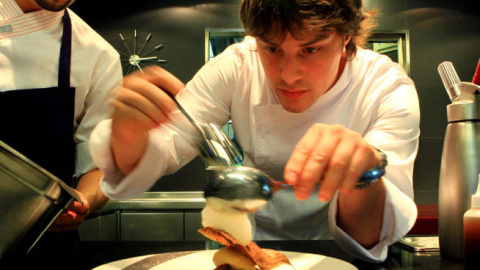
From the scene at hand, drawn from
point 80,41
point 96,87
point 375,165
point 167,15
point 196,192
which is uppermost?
point 167,15

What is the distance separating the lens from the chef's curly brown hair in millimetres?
1072

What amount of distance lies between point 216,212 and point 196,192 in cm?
304

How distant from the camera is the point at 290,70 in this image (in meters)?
1.14

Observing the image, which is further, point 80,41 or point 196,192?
point 196,192

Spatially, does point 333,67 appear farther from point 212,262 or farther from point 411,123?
point 212,262

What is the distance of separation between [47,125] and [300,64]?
3.19ft

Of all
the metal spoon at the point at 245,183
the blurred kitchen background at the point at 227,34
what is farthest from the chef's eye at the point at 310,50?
the blurred kitchen background at the point at 227,34

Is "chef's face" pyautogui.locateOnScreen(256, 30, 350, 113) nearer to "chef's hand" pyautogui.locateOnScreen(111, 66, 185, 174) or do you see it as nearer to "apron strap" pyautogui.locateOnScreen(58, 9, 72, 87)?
"chef's hand" pyautogui.locateOnScreen(111, 66, 185, 174)

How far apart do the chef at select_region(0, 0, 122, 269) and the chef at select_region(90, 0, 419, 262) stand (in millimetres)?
400

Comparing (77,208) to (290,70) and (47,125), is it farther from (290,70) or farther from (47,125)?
(290,70)

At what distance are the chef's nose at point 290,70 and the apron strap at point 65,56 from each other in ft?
2.91

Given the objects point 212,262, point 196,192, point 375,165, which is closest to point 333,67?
point 375,165

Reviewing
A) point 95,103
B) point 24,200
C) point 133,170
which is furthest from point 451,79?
point 95,103

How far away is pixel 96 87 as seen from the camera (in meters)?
1.60
